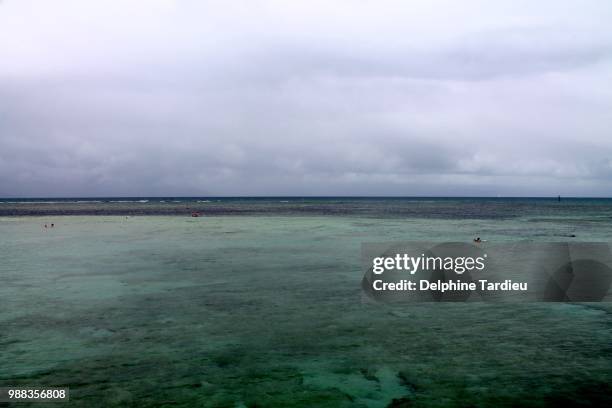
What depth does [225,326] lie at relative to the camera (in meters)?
11.8

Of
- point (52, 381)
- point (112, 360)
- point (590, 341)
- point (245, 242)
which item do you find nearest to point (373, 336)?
point (590, 341)

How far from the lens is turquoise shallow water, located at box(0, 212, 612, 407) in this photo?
8016 millimetres

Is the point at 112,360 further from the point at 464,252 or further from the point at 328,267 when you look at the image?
the point at 464,252

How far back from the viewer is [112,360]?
30.9 feet

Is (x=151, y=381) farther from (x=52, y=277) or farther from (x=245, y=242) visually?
(x=245, y=242)

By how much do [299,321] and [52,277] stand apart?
11.8 metres

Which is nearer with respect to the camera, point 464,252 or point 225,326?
point 225,326

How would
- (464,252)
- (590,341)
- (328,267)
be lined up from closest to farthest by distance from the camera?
1. (590,341)
2. (328,267)
3. (464,252)

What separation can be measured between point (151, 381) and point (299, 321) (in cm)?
464

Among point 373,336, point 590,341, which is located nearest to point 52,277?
point 373,336

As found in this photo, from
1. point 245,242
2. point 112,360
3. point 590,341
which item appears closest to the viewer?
point 112,360

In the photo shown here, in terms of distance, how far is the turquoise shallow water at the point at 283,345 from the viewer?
8.02m

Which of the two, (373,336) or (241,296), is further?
(241,296)

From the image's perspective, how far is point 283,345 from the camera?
34.0 feet
